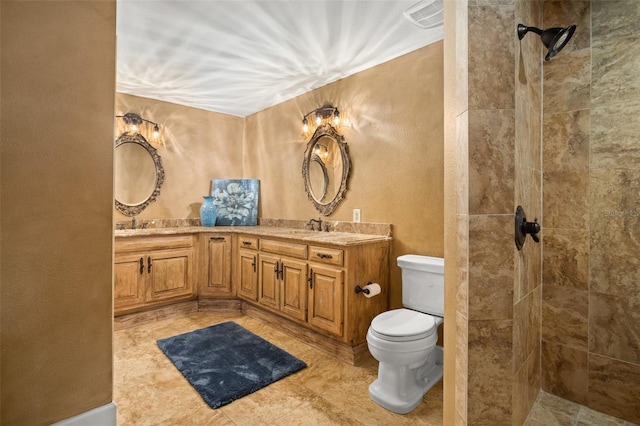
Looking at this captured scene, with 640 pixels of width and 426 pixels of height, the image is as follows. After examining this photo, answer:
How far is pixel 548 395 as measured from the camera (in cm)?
175

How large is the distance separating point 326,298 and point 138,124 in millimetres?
2947

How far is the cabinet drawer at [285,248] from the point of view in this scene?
2708mm

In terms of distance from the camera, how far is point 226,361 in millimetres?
2373

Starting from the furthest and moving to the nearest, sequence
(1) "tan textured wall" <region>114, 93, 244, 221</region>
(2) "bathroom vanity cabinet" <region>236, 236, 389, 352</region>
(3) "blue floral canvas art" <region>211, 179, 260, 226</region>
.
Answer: (3) "blue floral canvas art" <region>211, 179, 260, 226</region> < (1) "tan textured wall" <region>114, 93, 244, 221</region> < (2) "bathroom vanity cabinet" <region>236, 236, 389, 352</region>

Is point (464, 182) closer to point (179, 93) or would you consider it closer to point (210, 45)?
point (210, 45)

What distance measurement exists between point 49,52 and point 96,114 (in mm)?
133

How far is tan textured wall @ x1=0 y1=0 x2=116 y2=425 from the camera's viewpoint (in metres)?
0.59

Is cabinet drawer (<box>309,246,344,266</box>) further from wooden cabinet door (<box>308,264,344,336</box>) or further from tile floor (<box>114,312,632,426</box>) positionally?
tile floor (<box>114,312,632,426</box>)

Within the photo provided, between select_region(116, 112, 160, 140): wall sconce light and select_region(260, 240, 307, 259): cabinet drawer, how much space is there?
195cm

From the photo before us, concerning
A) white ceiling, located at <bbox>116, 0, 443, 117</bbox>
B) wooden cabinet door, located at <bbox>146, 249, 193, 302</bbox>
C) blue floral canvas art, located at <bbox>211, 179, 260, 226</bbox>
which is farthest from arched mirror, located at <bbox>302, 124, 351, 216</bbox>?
wooden cabinet door, located at <bbox>146, 249, 193, 302</bbox>

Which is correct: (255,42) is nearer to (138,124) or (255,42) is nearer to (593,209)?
(138,124)

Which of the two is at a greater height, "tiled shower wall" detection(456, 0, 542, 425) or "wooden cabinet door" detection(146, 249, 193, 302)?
"tiled shower wall" detection(456, 0, 542, 425)

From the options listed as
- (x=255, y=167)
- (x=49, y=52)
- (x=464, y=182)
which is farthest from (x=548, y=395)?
(x=255, y=167)

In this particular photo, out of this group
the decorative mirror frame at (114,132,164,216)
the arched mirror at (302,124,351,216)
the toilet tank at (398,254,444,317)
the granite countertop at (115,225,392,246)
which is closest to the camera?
the toilet tank at (398,254,444,317)
